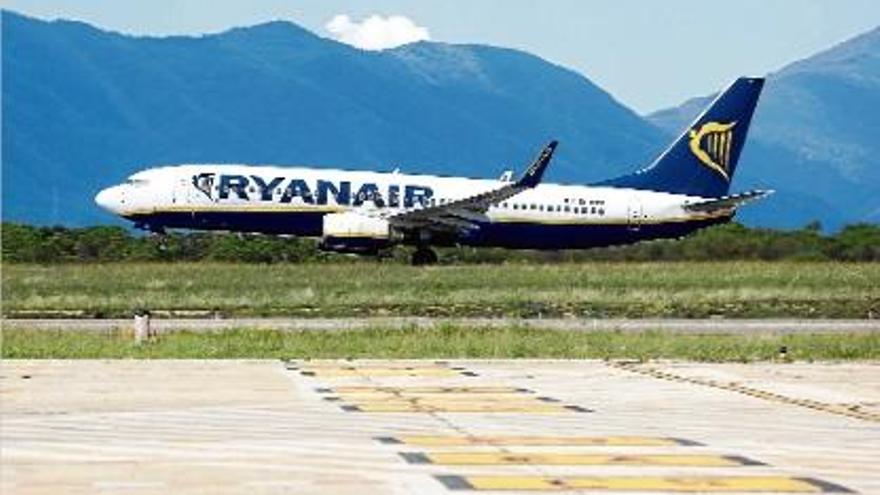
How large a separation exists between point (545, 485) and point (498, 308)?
36258mm

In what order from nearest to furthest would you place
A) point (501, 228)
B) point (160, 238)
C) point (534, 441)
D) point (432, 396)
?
point (534, 441)
point (432, 396)
point (501, 228)
point (160, 238)

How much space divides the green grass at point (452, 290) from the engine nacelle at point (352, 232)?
92 centimetres

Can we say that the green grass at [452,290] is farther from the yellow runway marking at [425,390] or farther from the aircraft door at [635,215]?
the yellow runway marking at [425,390]

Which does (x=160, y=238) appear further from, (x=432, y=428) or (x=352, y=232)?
(x=432, y=428)

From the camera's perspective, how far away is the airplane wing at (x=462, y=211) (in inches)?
2783

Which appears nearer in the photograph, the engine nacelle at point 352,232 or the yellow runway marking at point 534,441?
the yellow runway marking at point 534,441

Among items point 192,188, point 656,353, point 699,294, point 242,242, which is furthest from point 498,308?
point 242,242

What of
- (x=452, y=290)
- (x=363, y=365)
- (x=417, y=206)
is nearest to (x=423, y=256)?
(x=417, y=206)

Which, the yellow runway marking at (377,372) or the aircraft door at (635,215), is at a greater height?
A: the aircraft door at (635,215)

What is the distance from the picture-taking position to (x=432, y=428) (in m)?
21.6

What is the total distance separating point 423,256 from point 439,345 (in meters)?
36.7

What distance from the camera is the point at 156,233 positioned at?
245 feet

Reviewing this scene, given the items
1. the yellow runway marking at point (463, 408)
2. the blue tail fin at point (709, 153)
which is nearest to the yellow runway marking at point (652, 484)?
the yellow runway marking at point (463, 408)

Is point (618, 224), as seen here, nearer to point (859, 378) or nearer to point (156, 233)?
point (156, 233)
